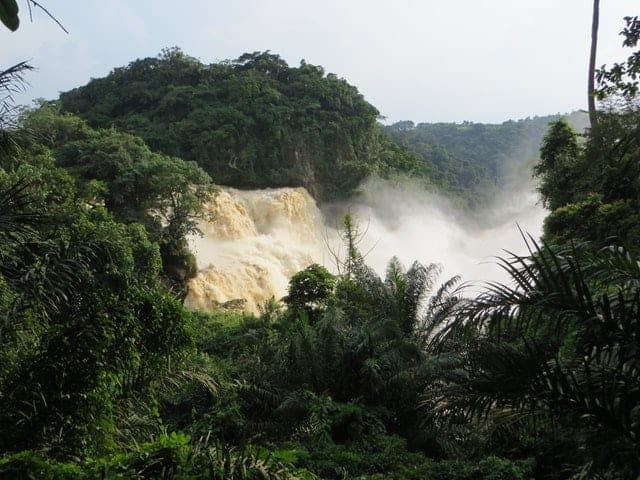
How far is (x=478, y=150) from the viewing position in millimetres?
64312

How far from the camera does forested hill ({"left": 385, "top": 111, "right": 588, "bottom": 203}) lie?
53.0 m

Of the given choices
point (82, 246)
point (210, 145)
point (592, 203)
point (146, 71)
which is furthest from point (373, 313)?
point (146, 71)

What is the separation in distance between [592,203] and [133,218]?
48.8ft

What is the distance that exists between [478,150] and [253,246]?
43.4m

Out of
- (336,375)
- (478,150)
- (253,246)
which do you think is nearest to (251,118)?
(253,246)

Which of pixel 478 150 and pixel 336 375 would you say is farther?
pixel 478 150

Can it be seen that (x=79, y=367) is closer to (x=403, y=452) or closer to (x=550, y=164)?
(x=403, y=452)

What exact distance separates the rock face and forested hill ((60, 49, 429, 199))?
1908 mm

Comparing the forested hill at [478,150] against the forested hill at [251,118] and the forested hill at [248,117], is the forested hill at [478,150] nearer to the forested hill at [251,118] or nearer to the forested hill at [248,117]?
the forested hill at [251,118]

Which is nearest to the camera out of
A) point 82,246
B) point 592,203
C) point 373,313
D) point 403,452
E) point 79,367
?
point 79,367

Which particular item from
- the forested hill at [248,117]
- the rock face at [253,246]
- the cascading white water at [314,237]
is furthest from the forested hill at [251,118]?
the rock face at [253,246]

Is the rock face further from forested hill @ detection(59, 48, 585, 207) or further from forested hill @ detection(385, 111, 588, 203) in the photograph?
forested hill @ detection(385, 111, 588, 203)

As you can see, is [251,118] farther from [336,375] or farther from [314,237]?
[336,375]

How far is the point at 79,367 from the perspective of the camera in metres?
4.68
